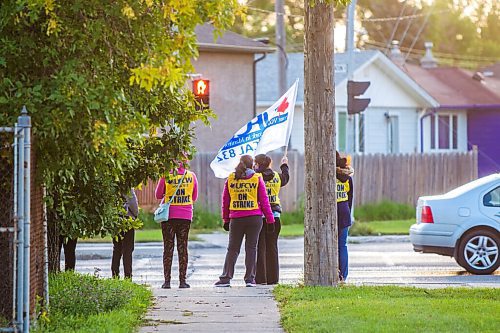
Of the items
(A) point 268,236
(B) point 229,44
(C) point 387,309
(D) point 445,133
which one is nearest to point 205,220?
(B) point 229,44

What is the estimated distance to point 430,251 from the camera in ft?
56.6

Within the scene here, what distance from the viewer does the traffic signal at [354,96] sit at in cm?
2394

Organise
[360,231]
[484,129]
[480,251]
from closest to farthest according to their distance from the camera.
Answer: [480,251] < [360,231] < [484,129]

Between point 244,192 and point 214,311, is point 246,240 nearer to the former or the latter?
point 244,192

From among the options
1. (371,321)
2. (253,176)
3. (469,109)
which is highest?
(469,109)

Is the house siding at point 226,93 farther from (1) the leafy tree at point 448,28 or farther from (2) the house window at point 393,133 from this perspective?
(1) the leafy tree at point 448,28

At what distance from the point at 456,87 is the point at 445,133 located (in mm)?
2893

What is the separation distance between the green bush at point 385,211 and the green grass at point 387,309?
60.2 feet

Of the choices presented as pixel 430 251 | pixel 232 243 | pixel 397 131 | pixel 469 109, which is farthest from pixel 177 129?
pixel 469 109

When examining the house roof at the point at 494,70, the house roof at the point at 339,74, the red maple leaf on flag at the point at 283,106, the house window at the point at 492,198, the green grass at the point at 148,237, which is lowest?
the green grass at the point at 148,237

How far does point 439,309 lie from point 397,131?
30785 millimetres

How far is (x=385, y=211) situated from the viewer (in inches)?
1258

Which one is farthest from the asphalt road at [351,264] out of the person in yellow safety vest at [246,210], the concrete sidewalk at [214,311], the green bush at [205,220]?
the green bush at [205,220]

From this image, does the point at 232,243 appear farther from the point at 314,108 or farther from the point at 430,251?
the point at 430,251
